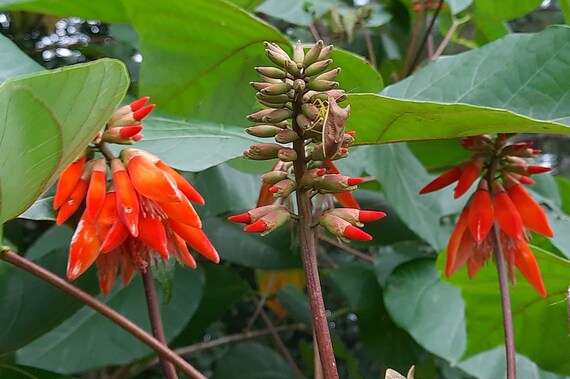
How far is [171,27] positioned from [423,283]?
0.51 metres

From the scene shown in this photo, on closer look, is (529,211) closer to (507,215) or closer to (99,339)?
(507,215)

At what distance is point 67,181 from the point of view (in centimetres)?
54

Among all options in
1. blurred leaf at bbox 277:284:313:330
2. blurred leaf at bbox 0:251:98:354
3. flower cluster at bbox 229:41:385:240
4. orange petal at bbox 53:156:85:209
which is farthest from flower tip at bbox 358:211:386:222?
blurred leaf at bbox 277:284:313:330

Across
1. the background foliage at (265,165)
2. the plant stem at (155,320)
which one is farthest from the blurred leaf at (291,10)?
the plant stem at (155,320)

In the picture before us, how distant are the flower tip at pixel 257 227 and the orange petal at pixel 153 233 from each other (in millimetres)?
127

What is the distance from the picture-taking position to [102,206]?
1.75 ft

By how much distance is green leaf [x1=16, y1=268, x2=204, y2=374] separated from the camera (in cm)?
91

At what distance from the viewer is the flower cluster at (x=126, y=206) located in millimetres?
514

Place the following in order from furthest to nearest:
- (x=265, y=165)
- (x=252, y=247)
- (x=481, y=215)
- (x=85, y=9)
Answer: (x=252, y=247) → (x=85, y=9) → (x=265, y=165) → (x=481, y=215)

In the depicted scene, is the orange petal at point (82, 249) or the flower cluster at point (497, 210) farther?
the flower cluster at point (497, 210)

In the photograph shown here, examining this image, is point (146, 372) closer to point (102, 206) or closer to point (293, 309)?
point (293, 309)

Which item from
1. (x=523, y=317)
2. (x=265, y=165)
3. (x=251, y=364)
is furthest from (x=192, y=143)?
(x=251, y=364)

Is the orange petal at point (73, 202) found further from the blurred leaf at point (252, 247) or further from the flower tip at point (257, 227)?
the blurred leaf at point (252, 247)

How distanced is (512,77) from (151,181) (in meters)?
0.41
